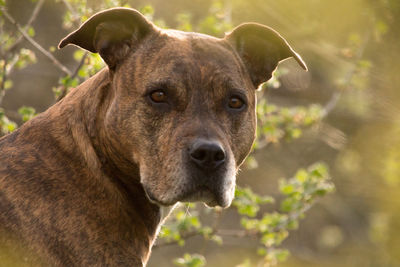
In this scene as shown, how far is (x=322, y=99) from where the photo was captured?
42.7 feet

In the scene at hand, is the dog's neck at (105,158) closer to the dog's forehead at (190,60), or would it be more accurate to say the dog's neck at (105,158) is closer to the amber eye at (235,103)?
the dog's forehead at (190,60)

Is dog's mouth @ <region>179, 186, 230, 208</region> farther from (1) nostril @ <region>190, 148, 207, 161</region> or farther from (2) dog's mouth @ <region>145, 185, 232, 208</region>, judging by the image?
(1) nostril @ <region>190, 148, 207, 161</region>

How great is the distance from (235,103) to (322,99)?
9253mm

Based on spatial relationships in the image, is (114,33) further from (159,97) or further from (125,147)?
(125,147)

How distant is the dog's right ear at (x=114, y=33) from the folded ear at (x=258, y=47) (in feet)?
1.98

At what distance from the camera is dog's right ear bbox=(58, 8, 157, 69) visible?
13.0ft

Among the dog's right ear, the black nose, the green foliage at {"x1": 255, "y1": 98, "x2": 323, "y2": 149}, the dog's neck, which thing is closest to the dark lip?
the black nose

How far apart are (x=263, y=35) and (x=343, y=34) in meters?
5.76

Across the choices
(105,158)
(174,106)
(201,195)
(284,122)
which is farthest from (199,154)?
(284,122)

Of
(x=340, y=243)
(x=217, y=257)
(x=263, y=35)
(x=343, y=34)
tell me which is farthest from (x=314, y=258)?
(x=263, y=35)

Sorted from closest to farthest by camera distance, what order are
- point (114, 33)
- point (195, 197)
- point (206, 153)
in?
1. point (206, 153)
2. point (195, 197)
3. point (114, 33)

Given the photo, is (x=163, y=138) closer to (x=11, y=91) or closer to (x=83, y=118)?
(x=83, y=118)

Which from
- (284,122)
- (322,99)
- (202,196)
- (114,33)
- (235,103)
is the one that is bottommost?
(322,99)

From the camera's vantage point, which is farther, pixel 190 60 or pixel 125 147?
pixel 190 60
